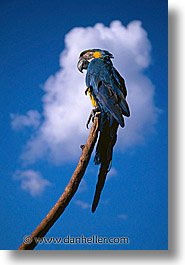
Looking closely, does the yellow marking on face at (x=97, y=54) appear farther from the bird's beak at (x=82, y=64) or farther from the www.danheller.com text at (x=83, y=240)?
the www.danheller.com text at (x=83, y=240)

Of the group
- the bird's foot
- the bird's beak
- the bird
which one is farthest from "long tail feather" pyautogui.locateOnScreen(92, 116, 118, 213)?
the bird's beak

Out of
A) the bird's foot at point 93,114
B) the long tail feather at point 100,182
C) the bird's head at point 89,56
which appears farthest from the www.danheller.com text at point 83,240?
the bird's head at point 89,56

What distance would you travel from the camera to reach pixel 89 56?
226 centimetres

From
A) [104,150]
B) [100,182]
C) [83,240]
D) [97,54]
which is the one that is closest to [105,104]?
[104,150]

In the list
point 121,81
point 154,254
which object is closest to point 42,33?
point 121,81

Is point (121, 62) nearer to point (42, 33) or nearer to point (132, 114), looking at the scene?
point (132, 114)

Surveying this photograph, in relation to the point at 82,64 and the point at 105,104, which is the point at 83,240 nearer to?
the point at 105,104

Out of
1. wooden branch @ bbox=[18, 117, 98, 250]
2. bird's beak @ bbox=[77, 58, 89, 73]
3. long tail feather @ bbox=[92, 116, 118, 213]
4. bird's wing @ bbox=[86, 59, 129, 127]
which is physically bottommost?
wooden branch @ bbox=[18, 117, 98, 250]

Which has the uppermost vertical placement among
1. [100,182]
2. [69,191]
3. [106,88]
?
[106,88]

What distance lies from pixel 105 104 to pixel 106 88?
128 millimetres

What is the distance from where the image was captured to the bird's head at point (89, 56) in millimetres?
2252

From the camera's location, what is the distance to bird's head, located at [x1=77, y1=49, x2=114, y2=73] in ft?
7.39

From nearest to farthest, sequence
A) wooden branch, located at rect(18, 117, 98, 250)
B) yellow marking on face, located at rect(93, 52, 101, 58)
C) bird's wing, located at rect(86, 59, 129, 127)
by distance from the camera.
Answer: wooden branch, located at rect(18, 117, 98, 250)
bird's wing, located at rect(86, 59, 129, 127)
yellow marking on face, located at rect(93, 52, 101, 58)

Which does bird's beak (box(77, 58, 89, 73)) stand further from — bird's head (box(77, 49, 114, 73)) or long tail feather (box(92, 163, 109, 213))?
long tail feather (box(92, 163, 109, 213))
